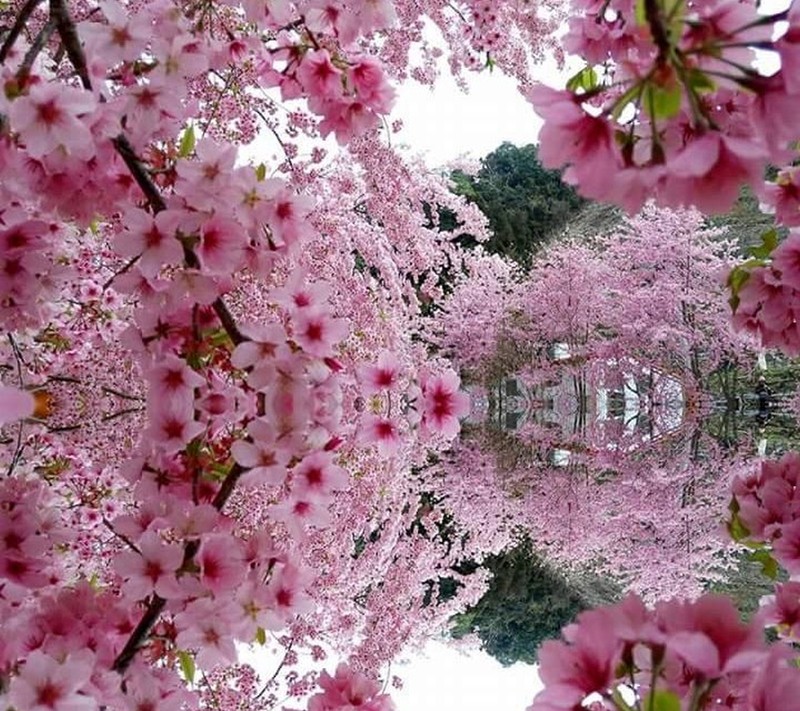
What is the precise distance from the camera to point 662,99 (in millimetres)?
518

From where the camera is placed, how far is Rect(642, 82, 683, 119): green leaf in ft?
1.69

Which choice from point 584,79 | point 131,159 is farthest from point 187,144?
point 584,79

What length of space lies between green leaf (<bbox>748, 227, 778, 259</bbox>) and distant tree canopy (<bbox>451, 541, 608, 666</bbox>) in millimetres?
4984

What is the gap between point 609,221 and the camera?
41.2 ft

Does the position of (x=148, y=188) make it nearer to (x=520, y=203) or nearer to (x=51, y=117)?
(x=51, y=117)

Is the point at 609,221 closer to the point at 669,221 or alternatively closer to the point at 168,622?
the point at 669,221

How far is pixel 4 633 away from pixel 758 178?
2.64 ft

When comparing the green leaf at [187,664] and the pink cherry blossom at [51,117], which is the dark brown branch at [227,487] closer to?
the green leaf at [187,664]

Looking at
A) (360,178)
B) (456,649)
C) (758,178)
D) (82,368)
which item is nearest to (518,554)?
(456,649)

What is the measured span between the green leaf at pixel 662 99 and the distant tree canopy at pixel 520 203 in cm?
1453

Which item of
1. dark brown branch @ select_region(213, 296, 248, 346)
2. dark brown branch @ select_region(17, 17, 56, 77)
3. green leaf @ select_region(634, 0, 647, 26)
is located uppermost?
dark brown branch @ select_region(17, 17, 56, 77)

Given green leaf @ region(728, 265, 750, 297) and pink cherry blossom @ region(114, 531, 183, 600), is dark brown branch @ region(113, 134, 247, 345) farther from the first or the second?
green leaf @ region(728, 265, 750, 297)

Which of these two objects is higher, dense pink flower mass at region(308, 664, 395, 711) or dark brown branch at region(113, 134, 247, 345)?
dark brown branch at region(113, 134, 247, 345)

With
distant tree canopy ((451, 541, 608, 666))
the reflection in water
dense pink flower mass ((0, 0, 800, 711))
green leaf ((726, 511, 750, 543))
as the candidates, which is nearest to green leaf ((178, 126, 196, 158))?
dense pink flower mass ((0, 0, 800, 711))
